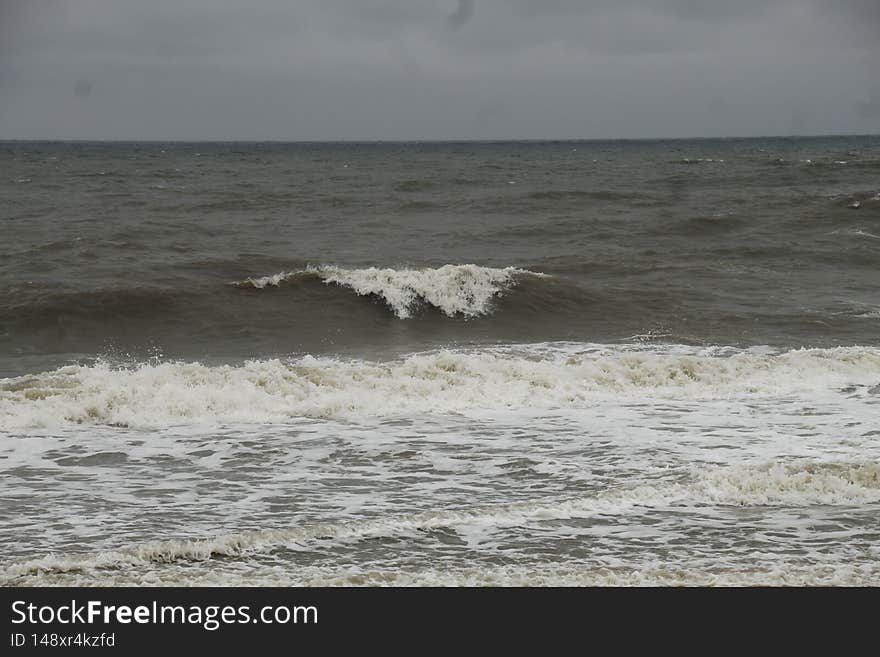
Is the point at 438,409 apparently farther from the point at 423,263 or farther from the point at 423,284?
the point at 423,263

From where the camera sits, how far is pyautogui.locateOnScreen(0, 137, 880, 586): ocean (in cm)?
721

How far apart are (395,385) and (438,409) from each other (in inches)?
40.9

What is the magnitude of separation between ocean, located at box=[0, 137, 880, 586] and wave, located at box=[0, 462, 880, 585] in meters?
0.03

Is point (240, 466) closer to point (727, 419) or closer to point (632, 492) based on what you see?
point (632, 492)

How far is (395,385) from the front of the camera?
12695 millimetres

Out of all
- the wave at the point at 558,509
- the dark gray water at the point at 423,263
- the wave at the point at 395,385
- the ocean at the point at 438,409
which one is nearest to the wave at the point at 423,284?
the ocean at the point at 438,409

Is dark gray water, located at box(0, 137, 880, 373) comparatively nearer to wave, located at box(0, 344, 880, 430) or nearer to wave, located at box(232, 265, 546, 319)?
wave, located at box(232, 265, 546, 319)

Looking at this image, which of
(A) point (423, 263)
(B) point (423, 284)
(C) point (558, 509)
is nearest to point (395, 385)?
(C) point (558, 509)

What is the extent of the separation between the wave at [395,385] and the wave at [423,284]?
4463 millimetres

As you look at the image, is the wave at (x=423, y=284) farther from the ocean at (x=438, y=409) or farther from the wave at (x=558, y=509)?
the wave at (x=558, y=509)

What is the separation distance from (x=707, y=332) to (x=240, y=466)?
1014 centimetres

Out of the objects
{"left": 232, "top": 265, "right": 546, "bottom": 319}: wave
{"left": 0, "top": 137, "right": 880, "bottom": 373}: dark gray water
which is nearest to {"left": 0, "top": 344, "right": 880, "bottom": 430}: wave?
{"left": 0, "top": 137, "right": 880, "bottom": 373}: dark gray water
